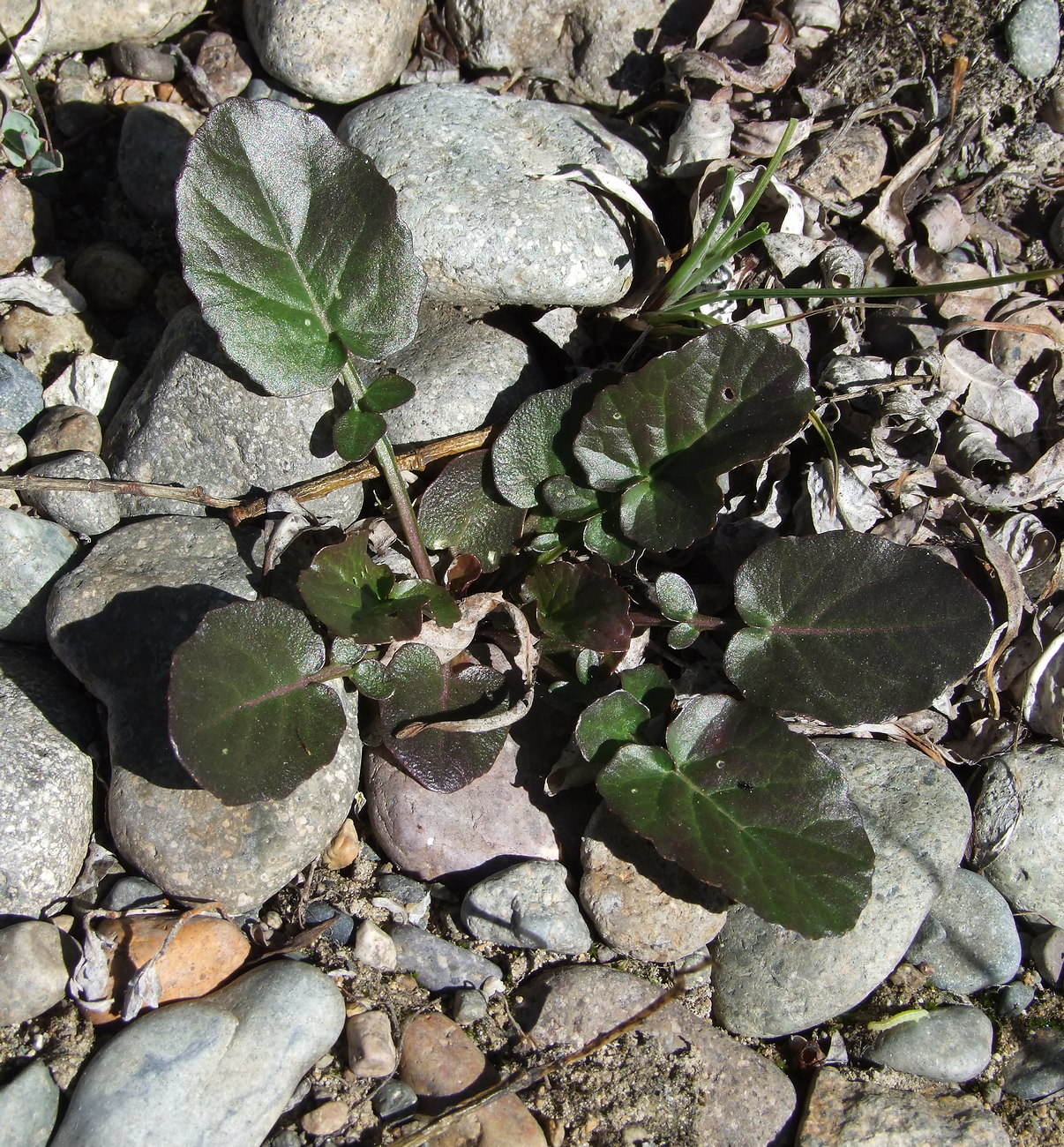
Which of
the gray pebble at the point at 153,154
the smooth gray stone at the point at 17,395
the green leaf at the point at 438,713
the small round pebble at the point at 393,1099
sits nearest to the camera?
the small round pebble at the point at 393,1099

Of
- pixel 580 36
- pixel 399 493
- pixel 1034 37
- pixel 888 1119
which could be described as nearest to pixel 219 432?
pixel 399 493

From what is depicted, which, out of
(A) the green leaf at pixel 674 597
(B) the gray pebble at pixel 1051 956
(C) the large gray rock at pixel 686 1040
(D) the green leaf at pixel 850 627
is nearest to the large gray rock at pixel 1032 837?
(B) the gray pebble at pixel 1051 956

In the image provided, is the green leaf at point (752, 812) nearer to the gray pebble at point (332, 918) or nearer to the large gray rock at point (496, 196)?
the gray pebble at point (332, 918)

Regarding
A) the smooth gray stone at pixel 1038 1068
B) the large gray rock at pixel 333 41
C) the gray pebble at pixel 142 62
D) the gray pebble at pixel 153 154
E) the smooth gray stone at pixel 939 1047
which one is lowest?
the smooth gray stone at pixel 1038 1068

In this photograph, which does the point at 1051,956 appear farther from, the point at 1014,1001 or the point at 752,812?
the point at 752,812

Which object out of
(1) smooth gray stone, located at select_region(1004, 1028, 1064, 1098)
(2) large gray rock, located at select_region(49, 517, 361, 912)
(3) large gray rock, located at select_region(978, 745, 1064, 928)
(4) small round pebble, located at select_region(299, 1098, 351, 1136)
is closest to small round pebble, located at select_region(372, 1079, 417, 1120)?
(4) small round pebble, located at select_region(299, 1098, 351, 1136)

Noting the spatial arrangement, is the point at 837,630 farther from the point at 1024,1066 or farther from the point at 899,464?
the point at 1024,1066

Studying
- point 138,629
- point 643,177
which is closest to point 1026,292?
point 643,177

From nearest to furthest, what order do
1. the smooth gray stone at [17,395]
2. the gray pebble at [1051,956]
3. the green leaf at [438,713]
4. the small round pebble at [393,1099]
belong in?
1. the small round pebble at [393,1099]
2. the green leaf at [438,713]
3. the gray pebble at [1051,956]
4. the smooth gray stone at [17,395]
